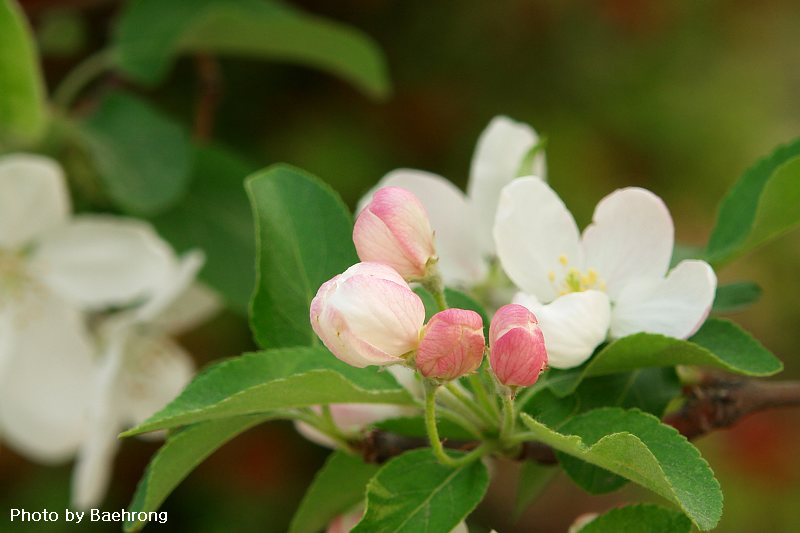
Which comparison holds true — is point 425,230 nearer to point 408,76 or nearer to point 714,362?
point 714,362

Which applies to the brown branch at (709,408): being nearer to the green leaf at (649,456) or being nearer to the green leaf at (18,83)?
the green leaf at (649,456)

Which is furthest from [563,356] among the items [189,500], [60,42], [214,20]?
[189,500]

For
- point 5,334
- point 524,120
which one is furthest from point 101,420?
point 524,120

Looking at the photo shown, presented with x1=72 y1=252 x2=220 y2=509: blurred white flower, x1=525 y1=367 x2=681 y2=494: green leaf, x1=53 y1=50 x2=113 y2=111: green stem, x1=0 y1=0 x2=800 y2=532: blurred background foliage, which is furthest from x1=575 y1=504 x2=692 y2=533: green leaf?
x1=0 y1=0 x2=800 y2=532: blurred background foliage

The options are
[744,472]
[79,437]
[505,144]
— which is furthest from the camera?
[744,472]

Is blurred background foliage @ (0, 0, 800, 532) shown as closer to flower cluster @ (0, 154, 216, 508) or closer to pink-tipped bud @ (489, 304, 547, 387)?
flower cluster @ (0, 154, 216, 508)

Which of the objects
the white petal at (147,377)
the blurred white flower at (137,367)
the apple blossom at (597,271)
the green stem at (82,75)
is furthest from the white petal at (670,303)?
the green stem at (82,75)
